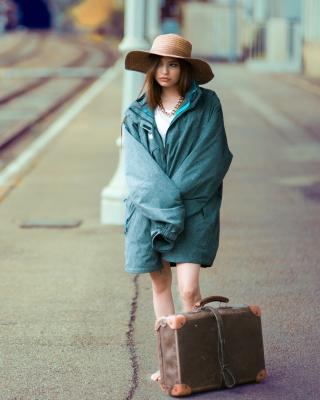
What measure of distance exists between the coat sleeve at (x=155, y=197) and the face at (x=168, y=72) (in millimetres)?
324

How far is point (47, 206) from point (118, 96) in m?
13.4

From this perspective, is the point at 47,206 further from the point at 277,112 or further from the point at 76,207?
the point at 277,112

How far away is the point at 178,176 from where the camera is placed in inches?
151

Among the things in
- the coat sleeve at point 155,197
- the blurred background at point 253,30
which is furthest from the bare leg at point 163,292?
the blurred background at point 253,30

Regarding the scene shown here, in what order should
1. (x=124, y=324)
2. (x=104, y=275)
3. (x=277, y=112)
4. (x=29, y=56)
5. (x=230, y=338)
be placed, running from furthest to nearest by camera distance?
(x=29, y=56)
(x=277, y=112)
(x=104, y=275)
(x=124, y=324)
(x=230, y=338)

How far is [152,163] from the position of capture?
382 cm

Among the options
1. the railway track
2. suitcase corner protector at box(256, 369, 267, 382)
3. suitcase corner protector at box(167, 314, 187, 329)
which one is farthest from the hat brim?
the railway track

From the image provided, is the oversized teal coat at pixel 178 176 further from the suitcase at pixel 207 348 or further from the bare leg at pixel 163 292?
the suitcase at pixel 207 348

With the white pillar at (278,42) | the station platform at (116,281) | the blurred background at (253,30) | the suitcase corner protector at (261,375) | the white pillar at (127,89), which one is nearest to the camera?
the suitcase corner protector at (261,375)

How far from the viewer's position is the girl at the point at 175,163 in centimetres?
383

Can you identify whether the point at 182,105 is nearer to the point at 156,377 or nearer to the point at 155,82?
the point at 155,82

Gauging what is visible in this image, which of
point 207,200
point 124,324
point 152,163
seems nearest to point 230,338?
point 207,200

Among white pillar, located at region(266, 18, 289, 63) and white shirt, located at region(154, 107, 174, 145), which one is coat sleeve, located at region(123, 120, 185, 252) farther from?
white pillar, located at region(266, 18, 289, 63)

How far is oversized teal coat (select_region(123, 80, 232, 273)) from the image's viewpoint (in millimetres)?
3824
